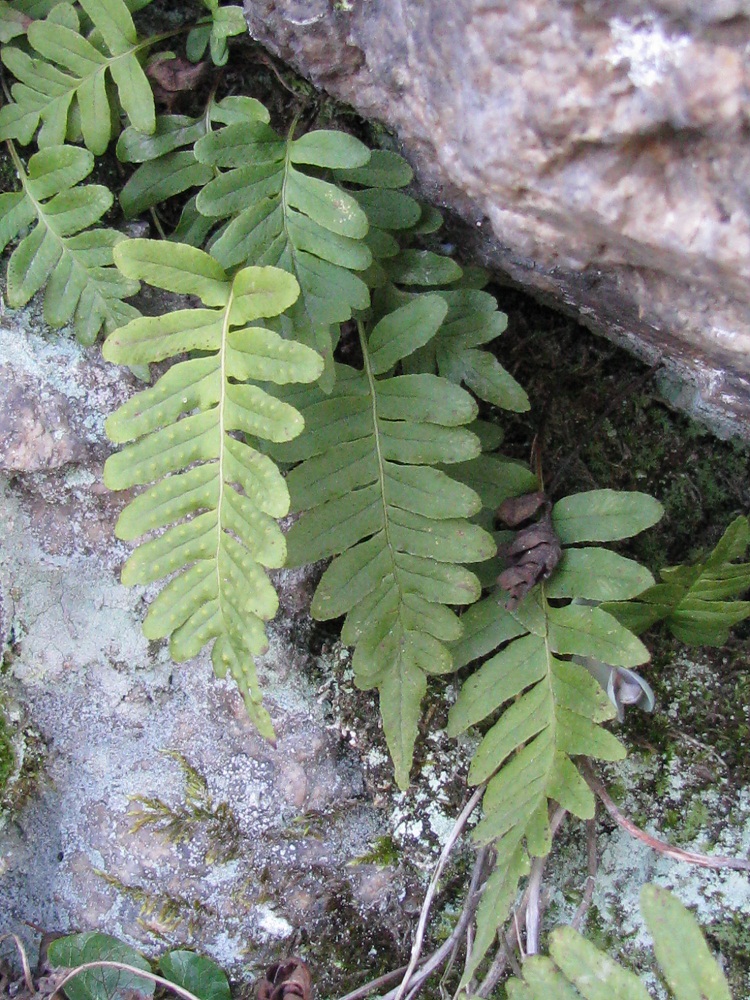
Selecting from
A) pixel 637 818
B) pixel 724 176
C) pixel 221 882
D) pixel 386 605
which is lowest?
pixel 221 882

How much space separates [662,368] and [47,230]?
1550 millimetres

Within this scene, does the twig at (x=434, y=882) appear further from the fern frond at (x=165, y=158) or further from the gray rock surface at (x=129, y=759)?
the fern frond at (x=165, y=158)

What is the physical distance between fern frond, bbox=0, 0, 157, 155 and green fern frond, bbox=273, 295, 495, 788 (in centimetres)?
82

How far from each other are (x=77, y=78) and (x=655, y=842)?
7.44 feet

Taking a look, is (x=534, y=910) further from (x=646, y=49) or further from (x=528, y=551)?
(x=646, y=49)

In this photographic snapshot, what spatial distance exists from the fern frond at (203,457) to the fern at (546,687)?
1.79 ft

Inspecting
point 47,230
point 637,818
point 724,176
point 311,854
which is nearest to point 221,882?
point 311,854

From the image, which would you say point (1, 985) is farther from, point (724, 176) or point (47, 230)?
point (724, 176)

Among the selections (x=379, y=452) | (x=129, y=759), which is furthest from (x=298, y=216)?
(x=129, y=759)

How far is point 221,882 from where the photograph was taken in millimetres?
2086

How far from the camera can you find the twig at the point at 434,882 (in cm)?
196

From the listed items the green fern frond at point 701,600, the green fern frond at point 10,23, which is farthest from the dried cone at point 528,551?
the green fern frond at point 10,23

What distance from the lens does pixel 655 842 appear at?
1.92 meters

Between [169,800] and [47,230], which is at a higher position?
[47,230]
